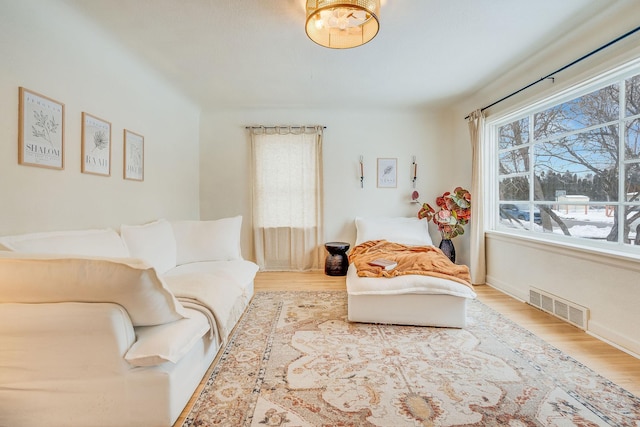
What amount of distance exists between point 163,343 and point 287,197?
320 cm

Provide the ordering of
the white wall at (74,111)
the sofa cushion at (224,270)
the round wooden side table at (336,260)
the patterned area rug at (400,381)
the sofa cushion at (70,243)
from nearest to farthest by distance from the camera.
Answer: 1. the patterned area rug at (400,381)
2. the sofa cushion at (70,243)
3. the white wall at (74,111)
4. the sofa cushion at (224,270)
5. the round wooden side table at (336,260)

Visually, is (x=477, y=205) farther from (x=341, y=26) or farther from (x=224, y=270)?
(x=224, y=270)

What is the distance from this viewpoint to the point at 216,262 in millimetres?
2953

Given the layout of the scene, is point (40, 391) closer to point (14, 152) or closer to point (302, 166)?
point (14, 152)

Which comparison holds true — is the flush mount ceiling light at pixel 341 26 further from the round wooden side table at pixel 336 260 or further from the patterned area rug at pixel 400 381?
the round wooden side table at pixel 336 260

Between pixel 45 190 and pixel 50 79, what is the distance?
2.44 feet

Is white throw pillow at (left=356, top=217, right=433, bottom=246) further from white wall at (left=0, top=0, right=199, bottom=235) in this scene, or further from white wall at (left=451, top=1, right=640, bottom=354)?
white wall at (left=0, top=0, right=199, bottom=235)

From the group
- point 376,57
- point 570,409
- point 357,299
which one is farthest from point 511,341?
point 376,57

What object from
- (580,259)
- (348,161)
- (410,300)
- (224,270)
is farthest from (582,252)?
(224,270)

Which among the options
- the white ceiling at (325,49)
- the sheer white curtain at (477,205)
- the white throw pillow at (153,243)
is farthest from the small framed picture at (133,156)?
the sheer white curtain at (477,205)

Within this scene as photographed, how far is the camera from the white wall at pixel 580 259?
1980 millimetres

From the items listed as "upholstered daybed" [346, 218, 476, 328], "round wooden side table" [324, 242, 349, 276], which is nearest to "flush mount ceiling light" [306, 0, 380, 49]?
"upholstered daybed" [346, 218, 476, 328]

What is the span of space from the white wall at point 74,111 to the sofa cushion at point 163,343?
3.73 feet

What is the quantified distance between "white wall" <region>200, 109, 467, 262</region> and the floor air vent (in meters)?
2.00
